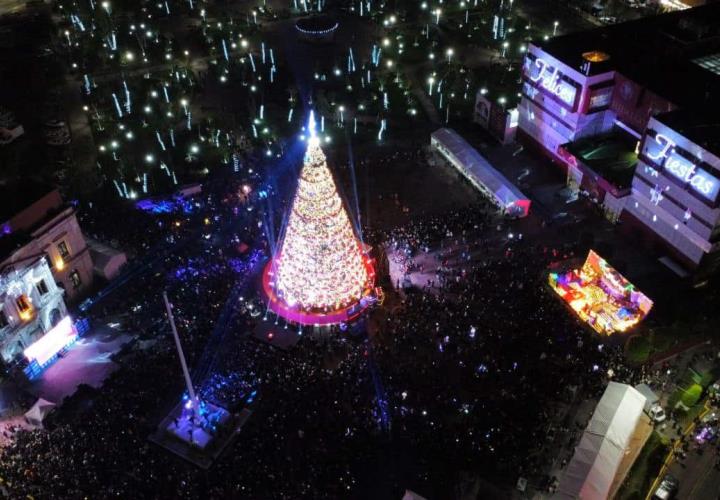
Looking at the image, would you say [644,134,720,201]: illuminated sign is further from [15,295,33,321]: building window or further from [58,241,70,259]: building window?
[15,295,33,321]: building window

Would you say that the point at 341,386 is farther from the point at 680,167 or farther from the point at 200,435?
the point at 680,167

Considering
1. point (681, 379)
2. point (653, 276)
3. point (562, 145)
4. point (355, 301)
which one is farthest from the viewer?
point (562, 145)

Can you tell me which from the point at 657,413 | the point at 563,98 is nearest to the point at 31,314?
the point at 657,413

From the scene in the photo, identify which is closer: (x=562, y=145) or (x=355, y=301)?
(x=355, y=301)

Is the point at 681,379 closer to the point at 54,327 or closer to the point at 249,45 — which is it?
the point at 54,327

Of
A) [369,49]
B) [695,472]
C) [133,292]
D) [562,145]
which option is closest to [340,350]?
[133,292]

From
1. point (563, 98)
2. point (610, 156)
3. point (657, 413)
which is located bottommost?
point (657, 413)

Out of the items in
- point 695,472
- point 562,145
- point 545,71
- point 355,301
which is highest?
point 545,71

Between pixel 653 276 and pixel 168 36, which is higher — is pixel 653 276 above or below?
below
